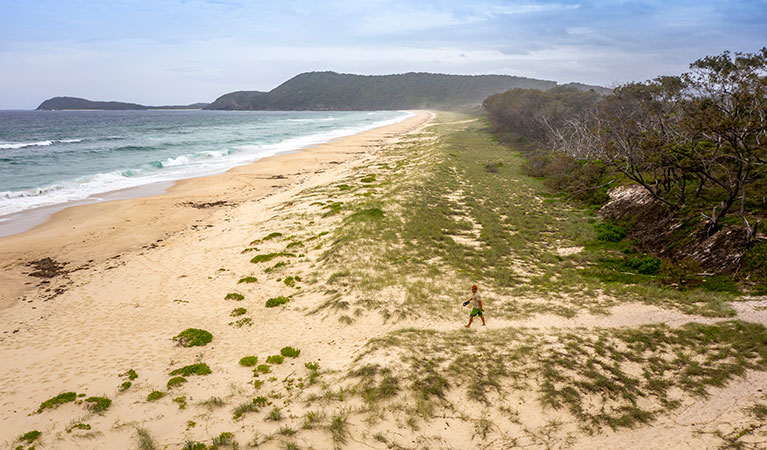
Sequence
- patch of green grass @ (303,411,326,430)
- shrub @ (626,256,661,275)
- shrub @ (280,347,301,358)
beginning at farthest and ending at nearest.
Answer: shrub @ (626,256,661,275) → shrub @ (280,347,301,358) → patch of green grass @ (303,411,326,430)

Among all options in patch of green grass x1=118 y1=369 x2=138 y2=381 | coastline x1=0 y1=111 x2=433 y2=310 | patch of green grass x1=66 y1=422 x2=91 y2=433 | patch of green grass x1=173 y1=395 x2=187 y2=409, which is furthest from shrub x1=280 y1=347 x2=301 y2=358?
coastline x1=0 y1=111 x2=433 y2=310

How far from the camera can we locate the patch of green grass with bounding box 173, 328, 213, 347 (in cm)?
1147

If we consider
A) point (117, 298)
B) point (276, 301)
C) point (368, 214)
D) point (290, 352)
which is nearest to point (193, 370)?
point (290, 352)

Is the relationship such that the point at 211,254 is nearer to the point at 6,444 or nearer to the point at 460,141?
the point at 6,444

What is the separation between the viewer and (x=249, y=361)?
34.5 feet

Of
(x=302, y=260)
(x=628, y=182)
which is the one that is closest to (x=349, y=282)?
(x=302, y=260)

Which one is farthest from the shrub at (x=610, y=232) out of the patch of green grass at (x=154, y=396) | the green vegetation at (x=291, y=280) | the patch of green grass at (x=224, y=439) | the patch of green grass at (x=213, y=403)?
the patch of green grass at (x=154, y=396)

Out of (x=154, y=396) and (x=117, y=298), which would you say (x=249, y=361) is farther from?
(x=117, y=298)

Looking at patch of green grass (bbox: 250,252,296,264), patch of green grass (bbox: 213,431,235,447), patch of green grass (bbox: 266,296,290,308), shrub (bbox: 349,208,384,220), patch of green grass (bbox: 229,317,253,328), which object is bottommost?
patch of green grass (bbox: 213,431,235,447)

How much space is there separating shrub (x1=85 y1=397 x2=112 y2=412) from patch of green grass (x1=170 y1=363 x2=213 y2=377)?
56.5 inches

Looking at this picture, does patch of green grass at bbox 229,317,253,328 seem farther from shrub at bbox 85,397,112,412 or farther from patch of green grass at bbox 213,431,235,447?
patch of green grass at bbox 213,431,235,447

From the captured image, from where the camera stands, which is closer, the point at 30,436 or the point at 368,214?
the point at 30,436

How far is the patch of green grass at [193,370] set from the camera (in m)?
10.1

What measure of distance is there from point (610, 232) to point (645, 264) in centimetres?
405
